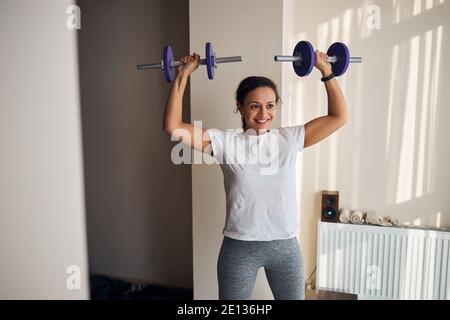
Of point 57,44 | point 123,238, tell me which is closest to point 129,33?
point 123,238

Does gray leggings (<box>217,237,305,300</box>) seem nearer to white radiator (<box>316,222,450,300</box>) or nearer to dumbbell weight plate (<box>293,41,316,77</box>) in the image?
dumbbell weight plate (<box>293,41,316,77</box>)

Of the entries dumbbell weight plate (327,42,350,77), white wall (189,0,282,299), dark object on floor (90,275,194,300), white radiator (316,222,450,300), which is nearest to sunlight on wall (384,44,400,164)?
white radiator (316,222,450,300)

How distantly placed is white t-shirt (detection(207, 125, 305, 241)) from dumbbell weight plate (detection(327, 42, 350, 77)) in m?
0.25

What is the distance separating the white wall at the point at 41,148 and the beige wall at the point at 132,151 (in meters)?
1.33

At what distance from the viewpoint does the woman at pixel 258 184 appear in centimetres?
107

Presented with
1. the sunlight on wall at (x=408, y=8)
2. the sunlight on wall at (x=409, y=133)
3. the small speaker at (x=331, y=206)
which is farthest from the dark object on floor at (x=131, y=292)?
the sunlight on wall at (x=408, y=8)

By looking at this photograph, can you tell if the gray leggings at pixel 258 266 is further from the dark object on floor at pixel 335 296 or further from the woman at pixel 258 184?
the dark object on floor at pixel 335 296

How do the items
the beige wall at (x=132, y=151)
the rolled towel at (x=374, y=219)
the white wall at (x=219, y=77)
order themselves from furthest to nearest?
the beige wall at (x=132, y=151), the rolled towel at (x=374, y=219), the white wall at (x=219, y=77)

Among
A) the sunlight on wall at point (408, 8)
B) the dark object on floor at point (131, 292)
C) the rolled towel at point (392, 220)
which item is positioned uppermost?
the sunlight on wall at point (408, 8)

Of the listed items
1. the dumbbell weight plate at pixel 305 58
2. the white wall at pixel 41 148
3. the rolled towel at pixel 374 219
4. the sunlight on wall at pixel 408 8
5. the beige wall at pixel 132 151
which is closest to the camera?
the white wall at pixel 41 148
